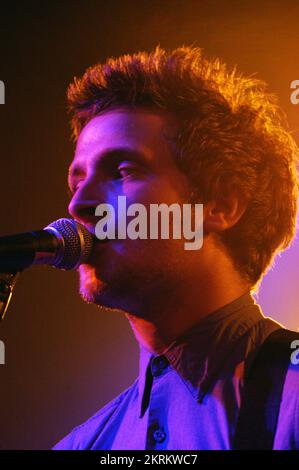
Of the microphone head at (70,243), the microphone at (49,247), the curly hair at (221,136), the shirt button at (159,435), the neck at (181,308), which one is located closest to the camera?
the microphone at (49,247)

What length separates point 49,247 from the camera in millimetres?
1125

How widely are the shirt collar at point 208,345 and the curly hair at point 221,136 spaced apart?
161 millimetres

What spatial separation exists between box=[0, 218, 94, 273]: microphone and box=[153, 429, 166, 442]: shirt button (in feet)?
1.59

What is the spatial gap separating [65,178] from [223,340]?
1.23 m

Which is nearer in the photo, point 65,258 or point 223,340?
point 65,258

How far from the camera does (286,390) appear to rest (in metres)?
1.14

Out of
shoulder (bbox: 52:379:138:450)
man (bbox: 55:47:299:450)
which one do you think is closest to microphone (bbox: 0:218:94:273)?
man (bbox: 55:47:299:450)

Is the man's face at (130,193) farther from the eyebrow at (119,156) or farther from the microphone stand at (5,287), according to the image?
the microphone stand at (5,287)

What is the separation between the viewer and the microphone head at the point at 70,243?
1166 millimetres

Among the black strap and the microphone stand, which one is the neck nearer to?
the black strap

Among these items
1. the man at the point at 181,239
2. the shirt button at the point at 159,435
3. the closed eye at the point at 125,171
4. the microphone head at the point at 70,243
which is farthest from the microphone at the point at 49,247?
the shirt button at the point at 159,435

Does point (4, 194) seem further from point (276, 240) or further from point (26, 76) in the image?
point (276, 240)
